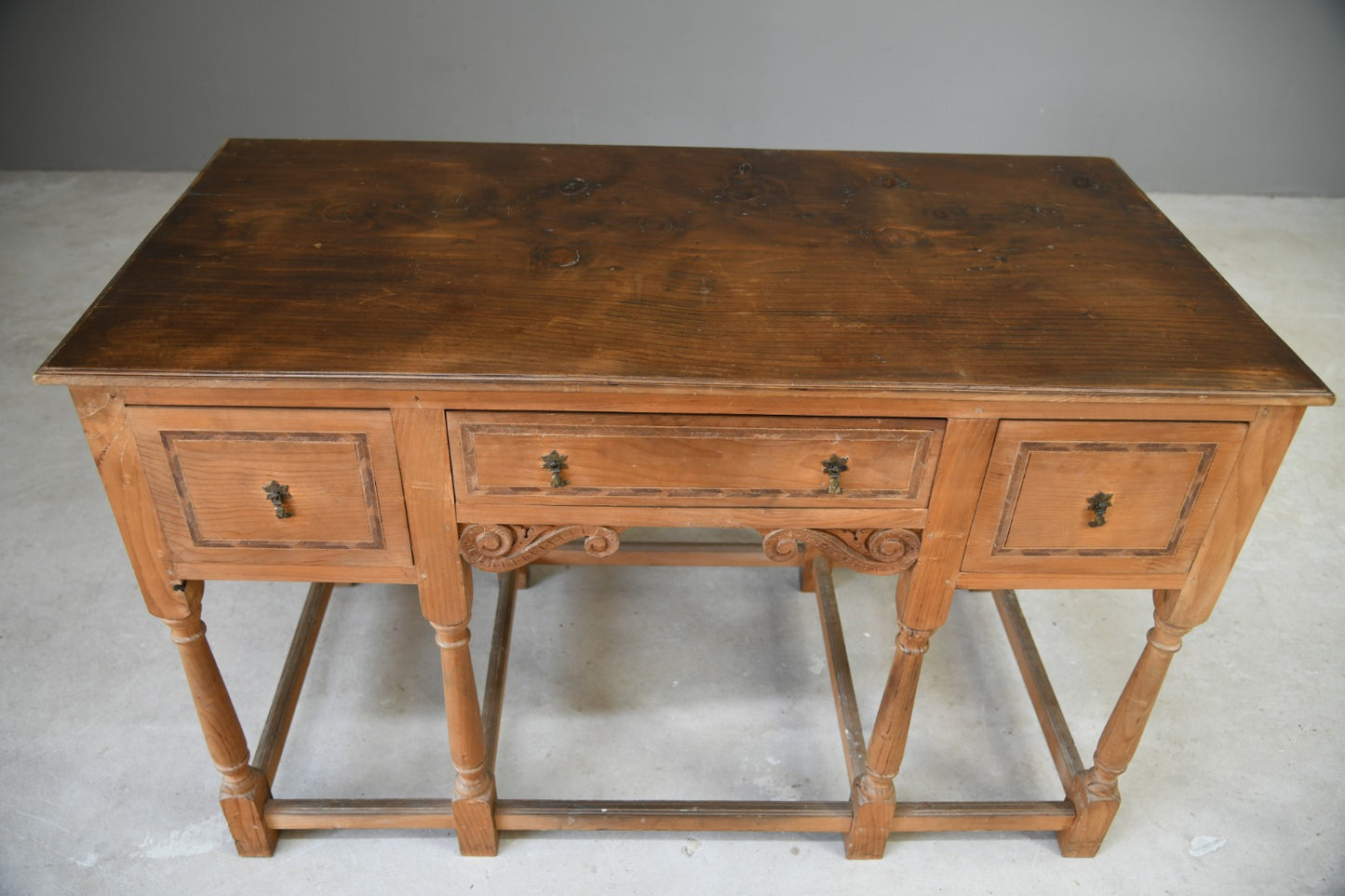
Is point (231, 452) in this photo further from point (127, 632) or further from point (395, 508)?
point (127, 632)

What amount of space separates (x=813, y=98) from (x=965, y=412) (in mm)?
2981

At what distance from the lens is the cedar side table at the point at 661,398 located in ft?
4.81

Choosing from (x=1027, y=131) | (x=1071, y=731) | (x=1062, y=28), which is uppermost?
(x=1062, y=28)

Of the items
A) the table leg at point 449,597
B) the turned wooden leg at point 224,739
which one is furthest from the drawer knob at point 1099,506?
the turned wooden leg at point 224,739

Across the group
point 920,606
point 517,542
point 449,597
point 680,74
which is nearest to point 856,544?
point 920,606

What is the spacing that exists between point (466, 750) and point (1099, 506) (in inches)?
43.1

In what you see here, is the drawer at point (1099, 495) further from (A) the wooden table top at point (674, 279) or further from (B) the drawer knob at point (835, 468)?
(B) the drawer knob at point (835, 468)

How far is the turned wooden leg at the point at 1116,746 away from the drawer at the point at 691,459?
20.8 inches

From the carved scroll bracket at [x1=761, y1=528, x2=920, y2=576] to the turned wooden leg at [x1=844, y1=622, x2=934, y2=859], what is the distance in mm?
150

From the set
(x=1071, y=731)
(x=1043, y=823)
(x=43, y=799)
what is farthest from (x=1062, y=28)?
(x=43, y=799)

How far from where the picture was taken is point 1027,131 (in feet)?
14.0

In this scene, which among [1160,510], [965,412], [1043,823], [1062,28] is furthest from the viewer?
[1062,28]

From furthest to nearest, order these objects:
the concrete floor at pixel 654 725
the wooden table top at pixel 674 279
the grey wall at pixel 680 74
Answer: the grey wall at pixel 680 74 < the concrete floor at pixel 654 725 < the wooden table top at pixel 674 279

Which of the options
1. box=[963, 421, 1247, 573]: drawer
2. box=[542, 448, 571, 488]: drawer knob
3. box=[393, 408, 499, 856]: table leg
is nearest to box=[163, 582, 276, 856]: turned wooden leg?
box=[393, 408, 499, 856]: table leg
